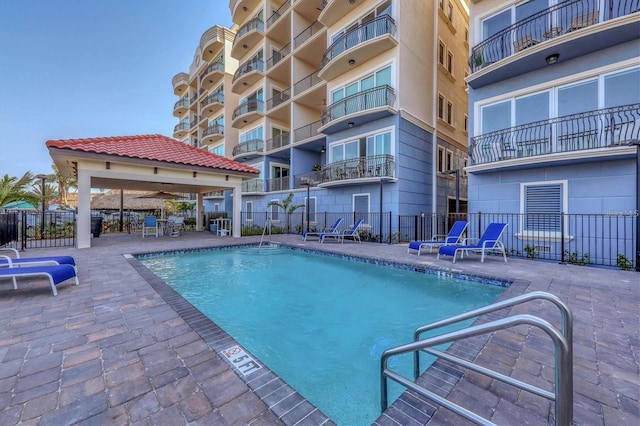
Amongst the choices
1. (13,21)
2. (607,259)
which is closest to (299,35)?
(13,21)

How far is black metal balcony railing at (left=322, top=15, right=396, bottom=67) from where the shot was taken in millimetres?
12227

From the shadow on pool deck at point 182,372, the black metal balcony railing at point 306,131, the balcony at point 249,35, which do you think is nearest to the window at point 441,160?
the black metal balcony railing at point 306,131

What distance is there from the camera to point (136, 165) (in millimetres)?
10680

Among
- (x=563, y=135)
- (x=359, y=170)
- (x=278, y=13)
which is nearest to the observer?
(x=563, y=135)

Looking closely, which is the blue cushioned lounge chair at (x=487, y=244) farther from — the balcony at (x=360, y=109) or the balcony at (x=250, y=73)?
the balcony at (x=250, y=73)

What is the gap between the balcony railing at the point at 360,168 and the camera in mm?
12734

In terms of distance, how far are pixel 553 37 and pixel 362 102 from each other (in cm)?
722

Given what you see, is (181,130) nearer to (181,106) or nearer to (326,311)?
(181,106)

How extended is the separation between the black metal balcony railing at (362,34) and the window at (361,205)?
24.3ft

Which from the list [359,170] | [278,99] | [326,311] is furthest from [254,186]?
[326,311]

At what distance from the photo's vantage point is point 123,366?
2.38 meters

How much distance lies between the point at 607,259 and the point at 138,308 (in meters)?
11.5

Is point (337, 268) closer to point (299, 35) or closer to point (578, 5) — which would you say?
point (578, 5)

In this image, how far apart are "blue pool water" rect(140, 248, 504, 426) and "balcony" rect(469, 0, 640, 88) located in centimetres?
762
